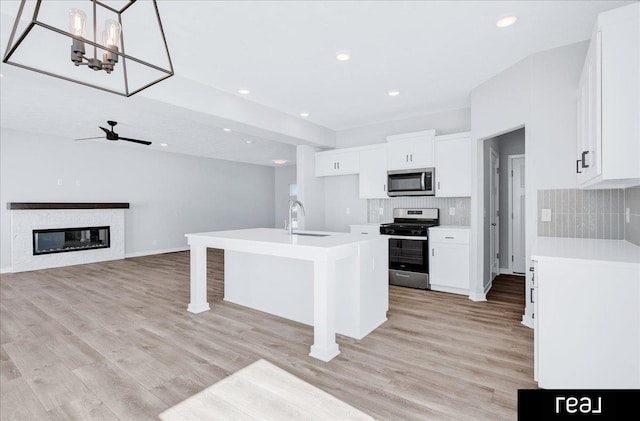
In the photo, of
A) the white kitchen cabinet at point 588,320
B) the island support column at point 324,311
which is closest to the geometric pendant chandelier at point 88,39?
the island support column at point 324,311

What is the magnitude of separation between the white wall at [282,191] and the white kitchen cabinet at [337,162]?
4713 mm

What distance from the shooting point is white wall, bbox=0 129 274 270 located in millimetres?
5828

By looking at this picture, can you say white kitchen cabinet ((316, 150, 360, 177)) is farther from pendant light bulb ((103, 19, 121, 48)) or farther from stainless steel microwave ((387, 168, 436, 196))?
pendant light bulb ((103, 19, 121, 48))

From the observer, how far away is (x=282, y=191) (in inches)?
424

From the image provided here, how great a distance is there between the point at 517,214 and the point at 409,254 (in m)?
2.18

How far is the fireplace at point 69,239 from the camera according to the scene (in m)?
5.97

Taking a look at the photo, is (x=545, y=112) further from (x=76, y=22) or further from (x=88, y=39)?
(x=88, y=39)

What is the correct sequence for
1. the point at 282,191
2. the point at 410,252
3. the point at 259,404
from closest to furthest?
the point at 259,404 < the point at 410,252 < the point at 282,191

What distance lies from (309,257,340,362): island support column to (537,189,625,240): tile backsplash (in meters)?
2.10

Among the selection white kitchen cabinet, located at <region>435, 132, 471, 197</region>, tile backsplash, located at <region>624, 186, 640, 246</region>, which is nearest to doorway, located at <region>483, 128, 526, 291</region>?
white kitchen cabinet, located at <region>435, 132, 471, 197</region>

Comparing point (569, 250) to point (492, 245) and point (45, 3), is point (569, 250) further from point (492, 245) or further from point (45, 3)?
point (45, 3)

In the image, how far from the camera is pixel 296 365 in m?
2.33

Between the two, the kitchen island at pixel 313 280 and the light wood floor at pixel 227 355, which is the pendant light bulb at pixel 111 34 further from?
the light wood floor at pixel 227 355


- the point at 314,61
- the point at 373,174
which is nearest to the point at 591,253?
the point at 314,61
